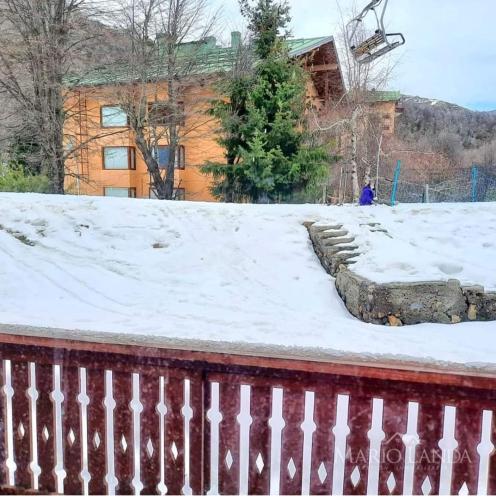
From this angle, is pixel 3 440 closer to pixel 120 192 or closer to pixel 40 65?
pixel 40 65

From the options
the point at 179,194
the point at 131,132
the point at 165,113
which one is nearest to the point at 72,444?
the point at 165,113

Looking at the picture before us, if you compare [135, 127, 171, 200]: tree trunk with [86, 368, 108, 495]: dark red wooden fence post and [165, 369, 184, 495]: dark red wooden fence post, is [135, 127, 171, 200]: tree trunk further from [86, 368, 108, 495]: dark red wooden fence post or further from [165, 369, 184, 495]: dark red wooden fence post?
[165, 369, 184, 495]: dark red wooden fence post

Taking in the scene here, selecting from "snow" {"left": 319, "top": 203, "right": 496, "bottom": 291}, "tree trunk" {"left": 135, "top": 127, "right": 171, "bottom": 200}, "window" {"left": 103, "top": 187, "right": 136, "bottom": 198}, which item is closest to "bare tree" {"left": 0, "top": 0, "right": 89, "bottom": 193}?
"tree trunk" {"left": 135, "top": 127, "right": 171, "bottom": 200}

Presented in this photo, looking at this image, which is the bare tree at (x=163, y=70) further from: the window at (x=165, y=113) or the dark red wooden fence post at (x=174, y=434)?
the dark red wooden fence post at (x=174, y=434)

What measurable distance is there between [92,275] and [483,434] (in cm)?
452

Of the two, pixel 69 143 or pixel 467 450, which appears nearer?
pixel 467 450

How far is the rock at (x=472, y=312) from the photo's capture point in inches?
169

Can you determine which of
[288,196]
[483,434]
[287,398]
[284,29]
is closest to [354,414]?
[287,398]

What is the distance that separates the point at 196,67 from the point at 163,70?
2.78 feet

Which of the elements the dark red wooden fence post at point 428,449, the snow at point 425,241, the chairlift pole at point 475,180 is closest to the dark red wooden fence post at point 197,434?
the dark red wooden fence post at point 428,449

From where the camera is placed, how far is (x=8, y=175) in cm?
1098

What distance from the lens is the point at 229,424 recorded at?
1571 millimetres

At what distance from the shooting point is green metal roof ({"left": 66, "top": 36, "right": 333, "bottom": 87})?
38.2 feet

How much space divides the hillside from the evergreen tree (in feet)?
18.9
